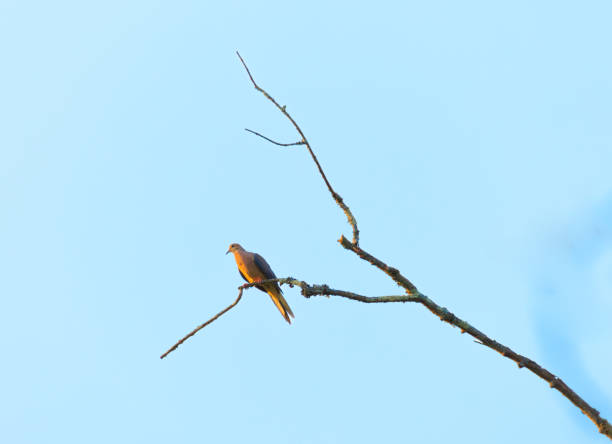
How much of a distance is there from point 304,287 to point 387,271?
75 centimetres

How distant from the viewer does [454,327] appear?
4.78 metres

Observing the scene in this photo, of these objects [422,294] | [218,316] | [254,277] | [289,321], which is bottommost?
[218,316]

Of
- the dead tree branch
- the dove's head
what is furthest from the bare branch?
the dove's head

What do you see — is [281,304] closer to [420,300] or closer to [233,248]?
[233,248]

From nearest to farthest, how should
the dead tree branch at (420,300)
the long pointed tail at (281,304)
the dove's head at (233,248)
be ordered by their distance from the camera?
the dead tree branch at (420,300) < the long pointed tail at (281,304) < the dove's head at (233,248)

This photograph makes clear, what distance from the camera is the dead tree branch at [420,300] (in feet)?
14.0

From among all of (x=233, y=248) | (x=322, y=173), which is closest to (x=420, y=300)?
(x=322, y=173)

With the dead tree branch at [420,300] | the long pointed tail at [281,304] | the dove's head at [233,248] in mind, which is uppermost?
the dove's head at [233,248]

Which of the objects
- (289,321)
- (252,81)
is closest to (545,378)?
(252,81)

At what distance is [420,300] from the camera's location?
15.9ft

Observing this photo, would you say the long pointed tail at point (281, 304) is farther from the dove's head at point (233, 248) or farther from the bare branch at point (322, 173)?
the bare branch at point (322, 173)

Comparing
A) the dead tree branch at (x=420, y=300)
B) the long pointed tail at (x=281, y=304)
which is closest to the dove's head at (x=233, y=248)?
the long pointed tail at (x=281, y=304)

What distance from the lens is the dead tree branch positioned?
4262 mm

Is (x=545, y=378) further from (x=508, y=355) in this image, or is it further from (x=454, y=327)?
(x=454, y=327)
